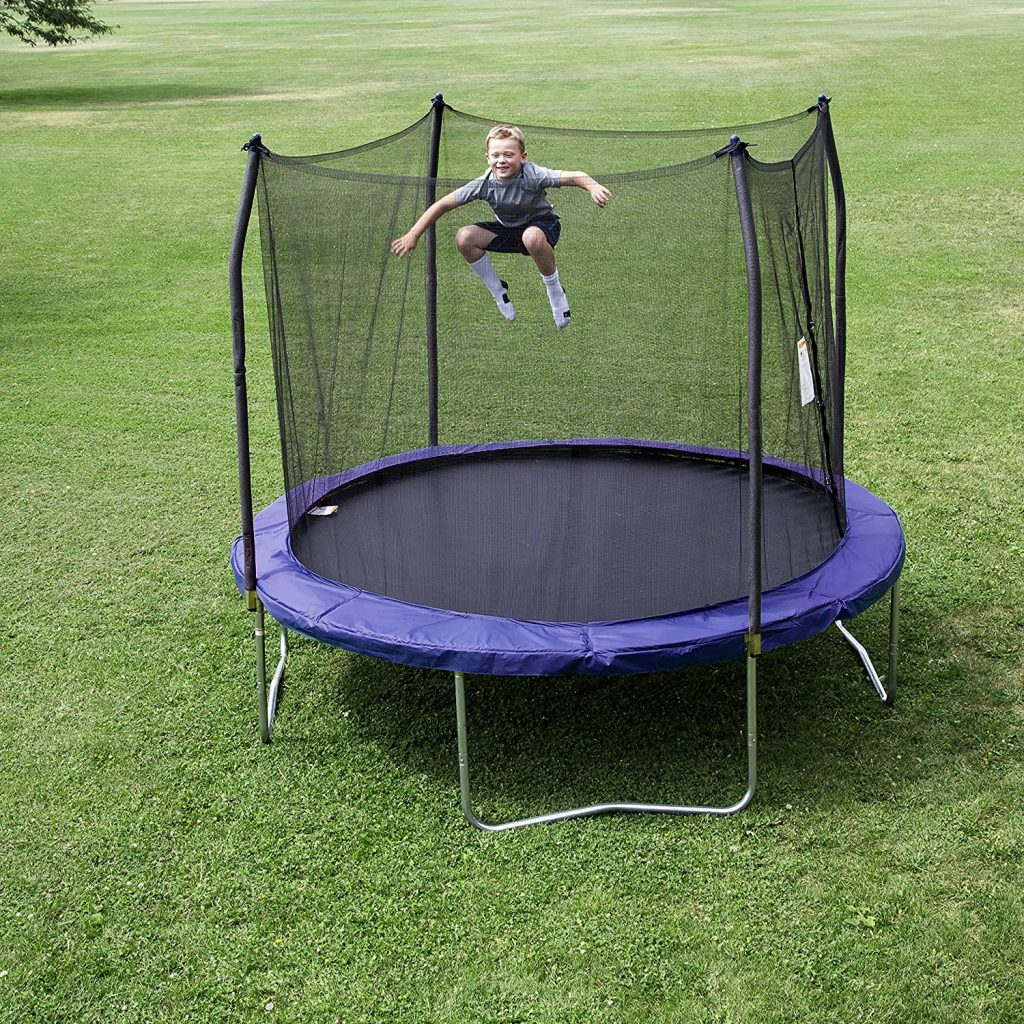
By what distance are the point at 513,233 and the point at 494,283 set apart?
17 centimetres

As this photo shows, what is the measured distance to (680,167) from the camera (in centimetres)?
321

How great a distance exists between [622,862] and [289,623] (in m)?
1.06

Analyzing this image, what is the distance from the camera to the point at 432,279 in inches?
150

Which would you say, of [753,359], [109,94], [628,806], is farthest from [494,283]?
[109,94]

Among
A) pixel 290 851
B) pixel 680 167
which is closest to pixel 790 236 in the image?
pixel 680 167

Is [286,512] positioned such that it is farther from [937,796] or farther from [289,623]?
[937,796]

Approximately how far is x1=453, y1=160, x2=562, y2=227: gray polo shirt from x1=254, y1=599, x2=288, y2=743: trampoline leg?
4.12 feet

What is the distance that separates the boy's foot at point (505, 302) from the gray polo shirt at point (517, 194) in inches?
8.9

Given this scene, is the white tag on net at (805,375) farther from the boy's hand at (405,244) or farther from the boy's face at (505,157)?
the boy's hand at (405,244)

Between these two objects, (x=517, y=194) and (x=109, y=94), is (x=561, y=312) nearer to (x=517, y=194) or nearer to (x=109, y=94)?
(x=517, y=194)

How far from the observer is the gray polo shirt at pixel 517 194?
3.44 meters

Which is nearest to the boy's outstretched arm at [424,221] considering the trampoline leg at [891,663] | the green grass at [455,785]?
the green grass at [455,785]

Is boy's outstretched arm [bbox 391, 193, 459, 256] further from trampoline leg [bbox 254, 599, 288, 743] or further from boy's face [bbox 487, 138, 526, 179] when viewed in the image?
trampoline leg [bbox 254, 599, 288, 743]

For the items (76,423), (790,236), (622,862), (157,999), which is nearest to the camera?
(157,999)
